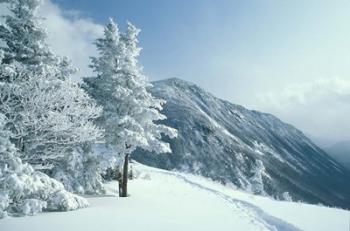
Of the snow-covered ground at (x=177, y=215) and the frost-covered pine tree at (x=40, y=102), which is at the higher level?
the frost-covered pine tree at (x=40, y=102)

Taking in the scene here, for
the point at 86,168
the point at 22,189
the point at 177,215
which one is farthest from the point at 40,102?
the point at 177,215

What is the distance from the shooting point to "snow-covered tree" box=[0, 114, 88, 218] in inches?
556

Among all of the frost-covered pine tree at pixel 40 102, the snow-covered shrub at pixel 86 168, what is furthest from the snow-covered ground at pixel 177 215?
the frost-covered pine tree at pixel 40 102

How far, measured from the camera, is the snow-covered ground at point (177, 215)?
1478cm

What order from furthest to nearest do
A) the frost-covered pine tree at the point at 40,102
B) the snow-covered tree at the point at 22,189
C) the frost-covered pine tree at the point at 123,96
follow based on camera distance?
the frost-covered pine tree at the point at 123,96, the frost-covered pine tree at the point at 40,102, the snow-covered tree at the point at 22,189

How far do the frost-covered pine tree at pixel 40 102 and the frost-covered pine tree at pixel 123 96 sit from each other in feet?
8.46

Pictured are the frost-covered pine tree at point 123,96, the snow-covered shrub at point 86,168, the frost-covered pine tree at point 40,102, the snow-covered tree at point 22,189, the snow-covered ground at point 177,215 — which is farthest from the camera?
the frost-covered pine tree at point 123,96

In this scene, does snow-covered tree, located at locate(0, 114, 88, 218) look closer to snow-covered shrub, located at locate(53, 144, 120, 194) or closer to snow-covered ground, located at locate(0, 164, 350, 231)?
snow-covered ground, located at locate(0, 164, 350, 231)

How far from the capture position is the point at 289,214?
24.3 m

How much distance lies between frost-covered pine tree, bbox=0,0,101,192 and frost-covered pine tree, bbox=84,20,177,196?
2578mm

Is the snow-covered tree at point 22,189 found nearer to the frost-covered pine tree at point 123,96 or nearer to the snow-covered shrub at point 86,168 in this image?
the snow-covered shrub at point 86,168

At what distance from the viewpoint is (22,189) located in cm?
1416

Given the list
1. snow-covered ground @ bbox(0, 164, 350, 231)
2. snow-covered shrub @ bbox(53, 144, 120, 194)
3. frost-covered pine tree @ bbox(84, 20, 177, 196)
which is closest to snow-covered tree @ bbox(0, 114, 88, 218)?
snow-covered ground @ bbox(0, 164, 350, 231)

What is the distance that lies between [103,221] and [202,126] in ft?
538
